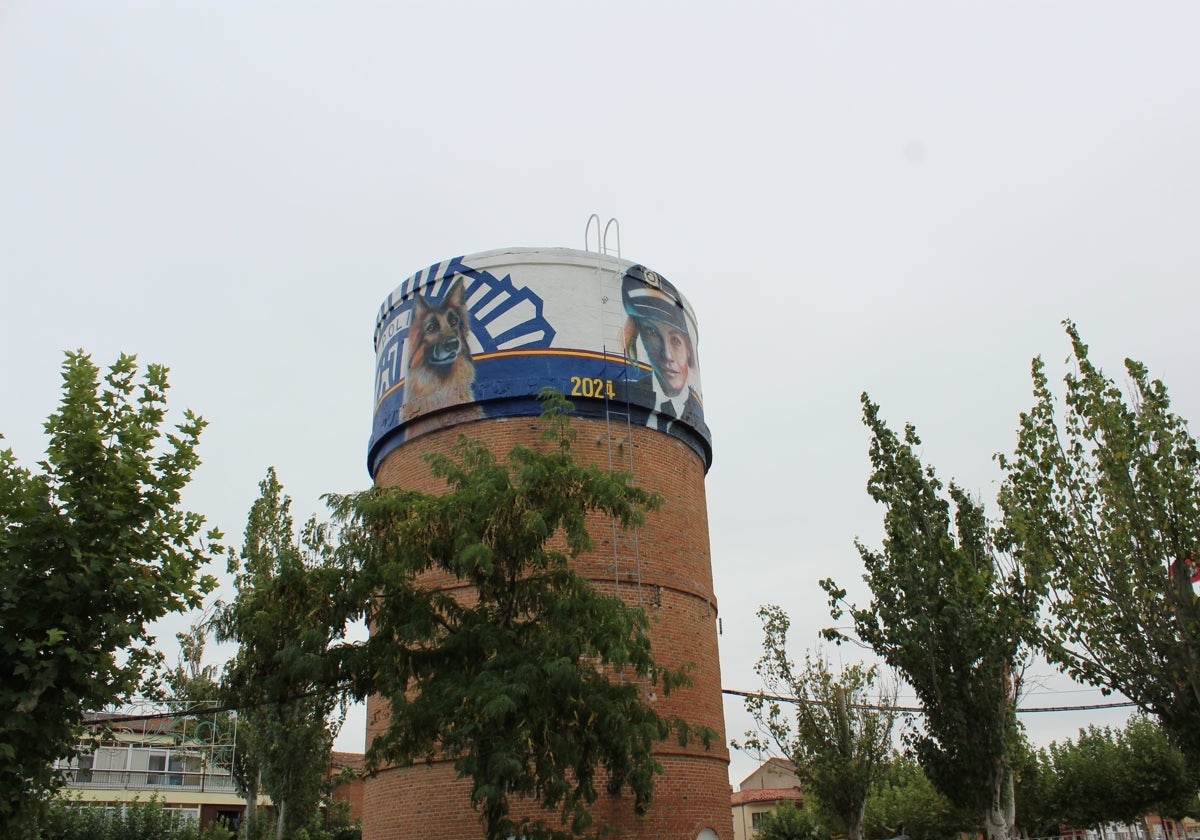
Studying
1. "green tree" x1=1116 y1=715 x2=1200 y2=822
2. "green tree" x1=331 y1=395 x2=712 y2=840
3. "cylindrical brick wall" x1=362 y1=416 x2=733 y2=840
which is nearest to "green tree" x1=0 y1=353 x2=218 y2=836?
"green tree" x1=331 y1=395 x2=712 y2=840

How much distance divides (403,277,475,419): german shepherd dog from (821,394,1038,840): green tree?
324 inches

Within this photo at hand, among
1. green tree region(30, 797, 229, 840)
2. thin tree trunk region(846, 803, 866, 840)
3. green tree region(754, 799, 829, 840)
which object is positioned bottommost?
green tree region(754, 799, 829, 840)

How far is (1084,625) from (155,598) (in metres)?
14.0

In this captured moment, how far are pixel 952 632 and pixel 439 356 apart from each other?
10657mm

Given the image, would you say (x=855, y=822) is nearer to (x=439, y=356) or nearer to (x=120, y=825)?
(x=439, y=356)

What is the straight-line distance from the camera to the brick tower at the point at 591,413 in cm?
1636

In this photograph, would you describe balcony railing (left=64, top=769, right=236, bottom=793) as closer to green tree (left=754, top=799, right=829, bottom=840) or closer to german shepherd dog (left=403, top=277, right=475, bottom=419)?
green tree (left=754, top=799, right=829, bottom=840)

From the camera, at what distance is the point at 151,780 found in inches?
1515

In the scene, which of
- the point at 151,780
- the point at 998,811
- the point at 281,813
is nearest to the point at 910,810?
the point at 998,811

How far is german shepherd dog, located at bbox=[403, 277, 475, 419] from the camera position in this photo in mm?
17516

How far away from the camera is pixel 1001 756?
16078 mm

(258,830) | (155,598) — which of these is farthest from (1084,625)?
(258,830)

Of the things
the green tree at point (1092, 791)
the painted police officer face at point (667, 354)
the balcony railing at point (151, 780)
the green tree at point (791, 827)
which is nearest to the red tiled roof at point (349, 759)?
the balcony railing at point (151, 780)

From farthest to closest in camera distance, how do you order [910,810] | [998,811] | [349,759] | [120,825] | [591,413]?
[349,759] → [910,810] → [120,825] → [591,413] → [998,811]
